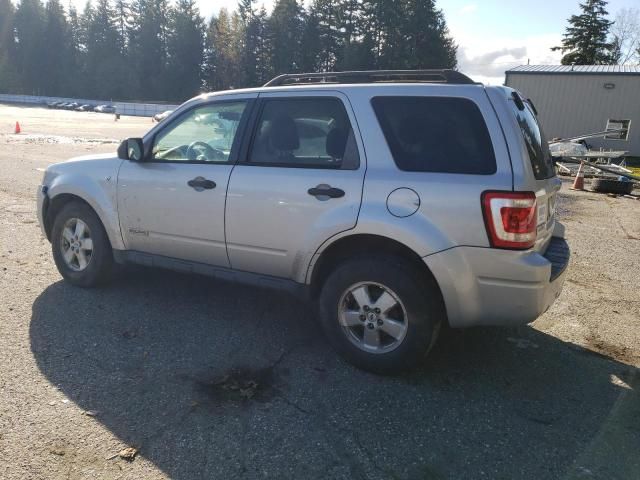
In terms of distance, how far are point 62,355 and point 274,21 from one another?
83.1m

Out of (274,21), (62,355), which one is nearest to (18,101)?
(274,21)

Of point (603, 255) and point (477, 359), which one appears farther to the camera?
point (603, 255)

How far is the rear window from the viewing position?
330 centimetres

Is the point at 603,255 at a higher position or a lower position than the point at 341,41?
lower

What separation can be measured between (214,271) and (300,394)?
4.34 ft

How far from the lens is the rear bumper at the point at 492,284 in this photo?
3104 millimetres

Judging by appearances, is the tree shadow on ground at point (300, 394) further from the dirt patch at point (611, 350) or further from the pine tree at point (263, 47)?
the pine tree at point (263, 47)

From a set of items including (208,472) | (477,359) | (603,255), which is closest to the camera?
(208,472)

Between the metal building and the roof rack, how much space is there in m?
21.3

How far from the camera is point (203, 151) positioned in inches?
166

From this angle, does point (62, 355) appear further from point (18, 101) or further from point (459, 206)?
point (18, 101)

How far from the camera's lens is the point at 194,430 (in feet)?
9.43

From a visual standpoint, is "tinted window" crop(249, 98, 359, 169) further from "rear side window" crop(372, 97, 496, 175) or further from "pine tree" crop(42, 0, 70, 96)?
"pine tree" crop(42, 0, 70, 96)

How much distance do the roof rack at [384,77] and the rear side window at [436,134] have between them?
27 cm
